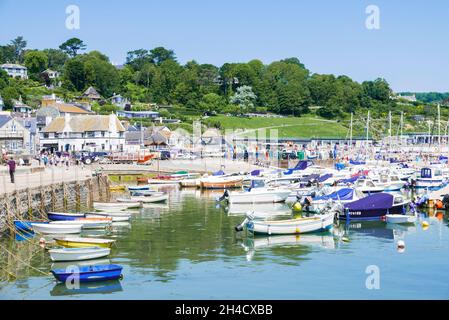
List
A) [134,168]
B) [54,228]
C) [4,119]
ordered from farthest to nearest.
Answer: [4,119] → [134,168] → [54,228]

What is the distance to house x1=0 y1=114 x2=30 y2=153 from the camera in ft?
283

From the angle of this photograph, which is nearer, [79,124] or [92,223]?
[92,223]

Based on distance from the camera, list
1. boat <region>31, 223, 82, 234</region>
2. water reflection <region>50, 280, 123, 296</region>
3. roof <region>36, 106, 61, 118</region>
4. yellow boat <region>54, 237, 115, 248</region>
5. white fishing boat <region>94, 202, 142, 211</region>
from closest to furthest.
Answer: water reflection <region>50, 280, 123, 296</region>
yellow boat <region>54, 237, 115, 248</region>
boat <region>31, 223, 82, 234</region>
white fishing boat <region>94, 202, 142, 211</region>
roof <region>36, 106, 61, 118</region>

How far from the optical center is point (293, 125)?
174 meters

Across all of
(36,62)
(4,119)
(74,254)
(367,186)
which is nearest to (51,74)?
(36,62)

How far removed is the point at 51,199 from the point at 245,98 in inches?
5462

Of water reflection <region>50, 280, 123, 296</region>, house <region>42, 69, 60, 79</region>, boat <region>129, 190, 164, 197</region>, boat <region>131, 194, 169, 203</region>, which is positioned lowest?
water reflection <region>50, 280, 123, 296</region>

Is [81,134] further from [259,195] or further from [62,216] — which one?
[62,216]

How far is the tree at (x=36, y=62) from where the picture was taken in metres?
189

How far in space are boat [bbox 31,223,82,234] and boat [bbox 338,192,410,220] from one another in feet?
58.0

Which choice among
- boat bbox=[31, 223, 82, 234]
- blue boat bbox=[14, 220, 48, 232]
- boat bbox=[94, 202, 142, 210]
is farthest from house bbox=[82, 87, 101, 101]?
boat bbox=[31, 223, 82, 234]

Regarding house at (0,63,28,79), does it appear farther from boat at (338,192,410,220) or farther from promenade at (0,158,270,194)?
boat at (338,192,410,220)

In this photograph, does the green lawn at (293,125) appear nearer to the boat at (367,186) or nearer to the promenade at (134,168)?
the promenade at (134,168)
